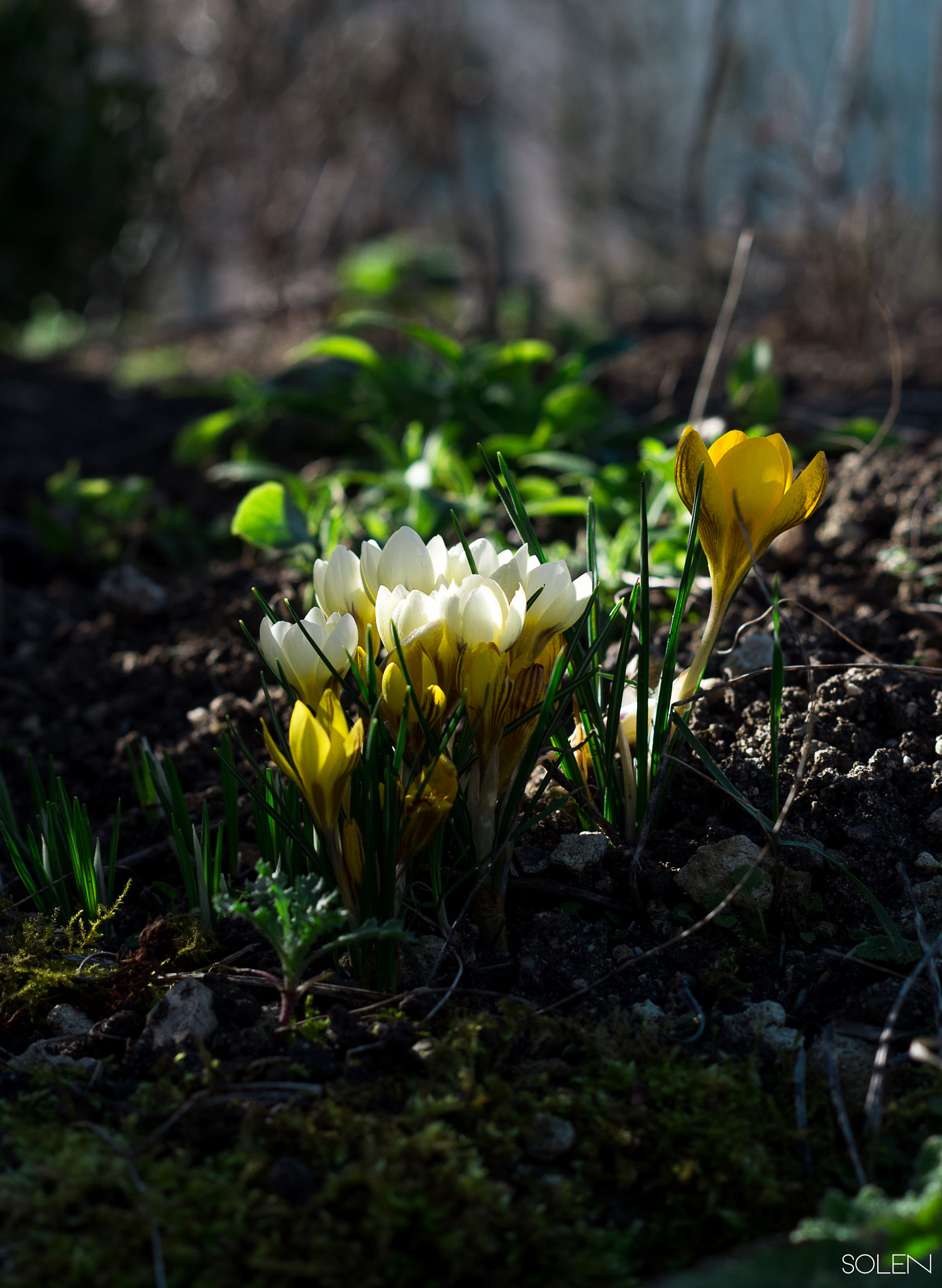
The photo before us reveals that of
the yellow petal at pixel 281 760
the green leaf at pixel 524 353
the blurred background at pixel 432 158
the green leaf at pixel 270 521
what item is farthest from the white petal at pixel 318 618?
the blurred background at pixel 432 158

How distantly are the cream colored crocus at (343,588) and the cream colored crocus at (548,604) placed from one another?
0.19 meters

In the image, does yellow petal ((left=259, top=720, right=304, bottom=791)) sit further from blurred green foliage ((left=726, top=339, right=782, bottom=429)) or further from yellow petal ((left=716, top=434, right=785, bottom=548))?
blurred green foliage ((left=726, top=339, right=782, bottom=429))

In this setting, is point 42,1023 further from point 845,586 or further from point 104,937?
point 845,586

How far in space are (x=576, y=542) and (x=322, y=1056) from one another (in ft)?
5.28

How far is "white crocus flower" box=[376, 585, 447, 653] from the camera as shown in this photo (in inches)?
44.4

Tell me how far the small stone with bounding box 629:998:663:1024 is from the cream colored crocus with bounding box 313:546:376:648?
53 centimetres

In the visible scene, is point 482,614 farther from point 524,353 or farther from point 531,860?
point 524,353

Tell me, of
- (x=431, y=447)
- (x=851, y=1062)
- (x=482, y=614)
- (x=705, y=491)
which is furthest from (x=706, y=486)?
(x=431, y=447)

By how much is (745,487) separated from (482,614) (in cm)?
34

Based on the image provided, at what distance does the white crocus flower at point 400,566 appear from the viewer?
122 centimetres

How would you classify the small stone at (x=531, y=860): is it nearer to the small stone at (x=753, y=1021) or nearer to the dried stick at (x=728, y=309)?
the small stone at (x=753, y=1021)

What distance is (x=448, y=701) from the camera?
3.84 feet

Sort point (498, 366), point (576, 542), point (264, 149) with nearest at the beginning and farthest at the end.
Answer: point (576, 542) < point (498, 366) < point (264, 149)

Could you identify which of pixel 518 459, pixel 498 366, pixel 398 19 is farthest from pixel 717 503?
pixel 398 19
